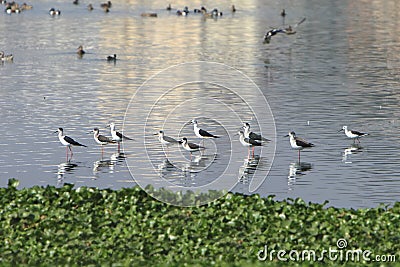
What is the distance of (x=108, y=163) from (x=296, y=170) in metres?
4.74

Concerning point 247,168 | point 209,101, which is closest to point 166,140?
point 247,168

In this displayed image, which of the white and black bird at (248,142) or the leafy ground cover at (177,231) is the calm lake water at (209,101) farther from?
the leafy ground cover at (177,231)

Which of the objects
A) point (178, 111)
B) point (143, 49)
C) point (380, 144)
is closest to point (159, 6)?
point (143, 49)

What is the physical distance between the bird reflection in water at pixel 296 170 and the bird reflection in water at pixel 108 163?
4313mm

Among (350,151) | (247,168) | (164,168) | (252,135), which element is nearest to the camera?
(164,168)

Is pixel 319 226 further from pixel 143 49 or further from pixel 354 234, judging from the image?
pixel 143 49

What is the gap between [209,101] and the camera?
34250 millimetres

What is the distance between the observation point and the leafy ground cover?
13938 millimetres

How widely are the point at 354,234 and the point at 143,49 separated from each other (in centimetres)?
3919

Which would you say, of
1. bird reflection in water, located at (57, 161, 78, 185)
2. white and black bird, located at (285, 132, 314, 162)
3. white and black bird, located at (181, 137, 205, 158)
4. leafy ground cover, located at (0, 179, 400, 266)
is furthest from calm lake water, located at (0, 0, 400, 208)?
leafy ground cover, located at (0, 179, 400, 266)

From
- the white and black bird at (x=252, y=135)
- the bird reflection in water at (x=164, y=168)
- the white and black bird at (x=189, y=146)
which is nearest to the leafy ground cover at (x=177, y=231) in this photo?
the bird reflection in water at (x=164, y=168)

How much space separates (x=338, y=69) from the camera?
44125 millimetres

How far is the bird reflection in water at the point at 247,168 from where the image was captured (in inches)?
889

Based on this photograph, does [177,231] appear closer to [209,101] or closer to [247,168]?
[247,168]
